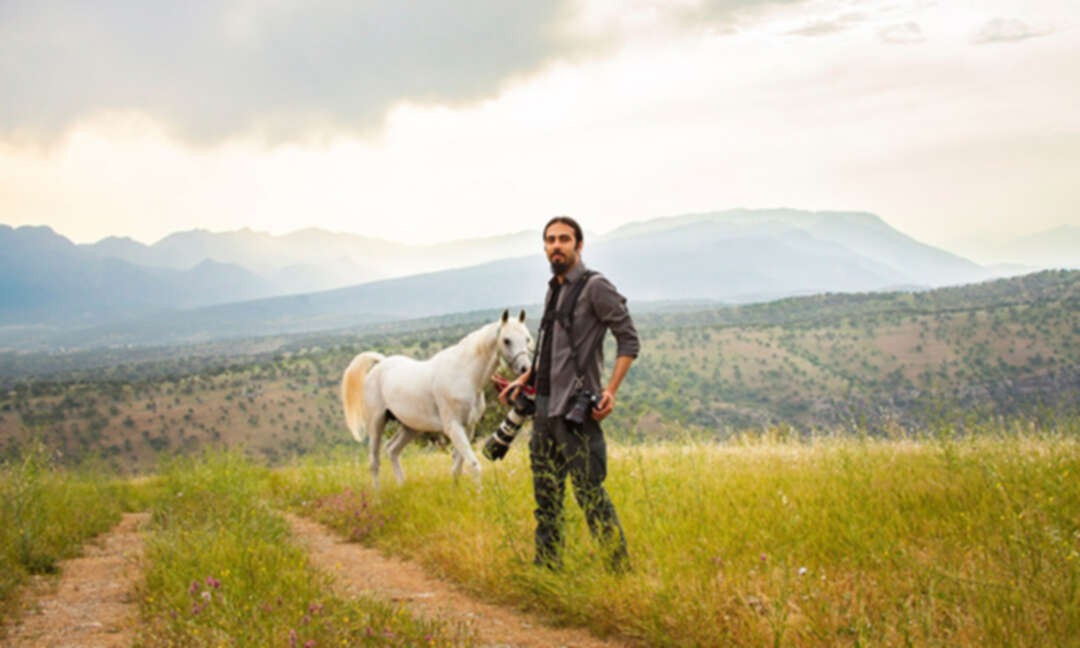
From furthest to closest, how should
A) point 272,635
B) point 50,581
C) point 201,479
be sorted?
point 201,479, point 50,581, point 272,635

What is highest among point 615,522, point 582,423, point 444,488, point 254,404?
point 582,423

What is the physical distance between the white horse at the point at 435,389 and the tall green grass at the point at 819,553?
1.16 meters

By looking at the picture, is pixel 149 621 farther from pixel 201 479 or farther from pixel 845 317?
pixel 845 317

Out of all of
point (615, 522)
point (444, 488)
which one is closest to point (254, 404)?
point (444, 488)

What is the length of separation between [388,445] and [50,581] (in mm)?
4509

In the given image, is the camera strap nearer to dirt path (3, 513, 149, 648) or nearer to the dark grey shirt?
the dark grey shirt

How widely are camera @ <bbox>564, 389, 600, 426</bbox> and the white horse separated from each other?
6.58 ft

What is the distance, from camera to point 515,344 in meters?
7.04

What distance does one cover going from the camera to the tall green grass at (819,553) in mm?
3523

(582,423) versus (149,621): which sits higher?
(582,423)

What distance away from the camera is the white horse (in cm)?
774

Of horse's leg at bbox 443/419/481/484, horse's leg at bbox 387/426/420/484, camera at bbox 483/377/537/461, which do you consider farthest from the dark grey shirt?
horse's leg at bbox 387/426/420/484

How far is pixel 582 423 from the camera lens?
486 centimetres

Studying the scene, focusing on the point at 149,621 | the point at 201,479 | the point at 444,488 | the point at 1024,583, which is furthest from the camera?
the point at 201,479
